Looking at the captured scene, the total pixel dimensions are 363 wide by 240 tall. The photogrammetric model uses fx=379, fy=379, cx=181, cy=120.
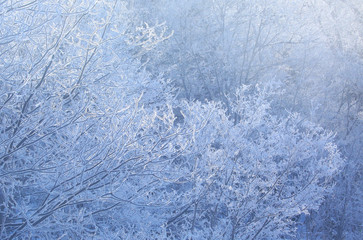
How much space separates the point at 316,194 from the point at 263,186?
57.9 inches

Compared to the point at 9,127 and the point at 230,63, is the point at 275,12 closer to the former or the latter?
the point at 230,63

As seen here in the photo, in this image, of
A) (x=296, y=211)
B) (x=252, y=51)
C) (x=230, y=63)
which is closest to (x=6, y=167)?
(x=296, y=211)

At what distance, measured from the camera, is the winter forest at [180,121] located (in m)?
3.49

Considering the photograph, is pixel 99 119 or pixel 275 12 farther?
pixel 275 12

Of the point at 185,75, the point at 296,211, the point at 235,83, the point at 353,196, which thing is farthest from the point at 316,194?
the point at 185,75

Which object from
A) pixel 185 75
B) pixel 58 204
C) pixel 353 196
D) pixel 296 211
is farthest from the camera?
pixel 185 75

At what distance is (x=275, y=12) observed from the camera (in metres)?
13.4

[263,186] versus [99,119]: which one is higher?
[99,119]

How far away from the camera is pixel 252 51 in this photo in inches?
590

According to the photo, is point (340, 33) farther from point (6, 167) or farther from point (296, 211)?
point (6, 167)

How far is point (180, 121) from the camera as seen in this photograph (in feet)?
41.0

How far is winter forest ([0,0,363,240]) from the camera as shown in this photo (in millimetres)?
3490

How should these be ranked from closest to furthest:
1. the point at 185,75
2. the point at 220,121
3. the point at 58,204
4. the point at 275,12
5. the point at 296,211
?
the point at 58,204 → the point at 296,211 → the point at 220,121 → the point at 275,12 → the point at 185,75

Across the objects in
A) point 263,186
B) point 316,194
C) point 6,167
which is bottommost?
point 316,194
